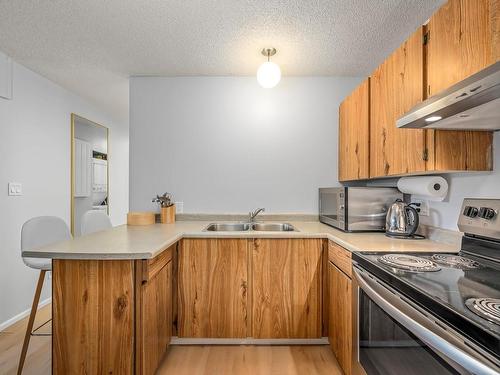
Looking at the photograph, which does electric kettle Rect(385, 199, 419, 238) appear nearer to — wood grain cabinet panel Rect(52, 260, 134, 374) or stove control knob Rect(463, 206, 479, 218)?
stove control knob Rect(463, 206, 479, 218)

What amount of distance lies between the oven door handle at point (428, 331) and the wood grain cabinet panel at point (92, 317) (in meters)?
1.13

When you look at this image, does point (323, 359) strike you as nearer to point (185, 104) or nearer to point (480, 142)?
point (480, 142)

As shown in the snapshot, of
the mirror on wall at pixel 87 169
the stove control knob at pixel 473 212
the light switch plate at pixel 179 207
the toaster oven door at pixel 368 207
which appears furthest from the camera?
the mirror on wall at pixel 87 169

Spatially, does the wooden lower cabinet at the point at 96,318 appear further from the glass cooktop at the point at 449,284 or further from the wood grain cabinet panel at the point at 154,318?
the glass cooktop at the point at 449,284

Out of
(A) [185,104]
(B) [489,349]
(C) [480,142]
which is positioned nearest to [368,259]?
(B) [489,349]

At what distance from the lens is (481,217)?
1.26 metres

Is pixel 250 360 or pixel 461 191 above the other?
pixel 461 191

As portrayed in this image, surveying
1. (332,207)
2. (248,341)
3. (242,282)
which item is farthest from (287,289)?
(332,207)

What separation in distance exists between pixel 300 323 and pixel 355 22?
2098 millimetres

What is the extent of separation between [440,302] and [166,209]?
2.19m

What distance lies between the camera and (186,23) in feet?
6.04

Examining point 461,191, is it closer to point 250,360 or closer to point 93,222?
point 250,360

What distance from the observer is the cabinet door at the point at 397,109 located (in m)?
1.43

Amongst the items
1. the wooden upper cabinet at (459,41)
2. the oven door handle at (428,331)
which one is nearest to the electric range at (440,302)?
the oven door handle at (428,331)
